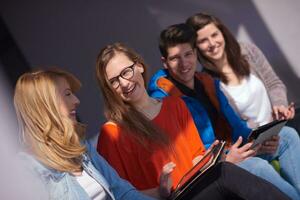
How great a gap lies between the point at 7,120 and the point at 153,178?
25.5 inches

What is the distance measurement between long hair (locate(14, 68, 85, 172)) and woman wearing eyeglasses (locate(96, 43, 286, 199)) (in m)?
0.28

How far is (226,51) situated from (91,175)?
1254 mm

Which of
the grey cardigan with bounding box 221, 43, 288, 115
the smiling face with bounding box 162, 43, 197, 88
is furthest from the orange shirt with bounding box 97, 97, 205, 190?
the grey cardigan with bounding box 221, 43, 288, 115

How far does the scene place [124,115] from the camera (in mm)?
1925

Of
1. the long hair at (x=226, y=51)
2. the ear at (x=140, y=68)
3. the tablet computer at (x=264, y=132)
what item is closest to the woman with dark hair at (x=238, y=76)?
the long hair at (x=226, y=51)

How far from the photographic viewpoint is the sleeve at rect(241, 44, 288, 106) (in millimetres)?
2586

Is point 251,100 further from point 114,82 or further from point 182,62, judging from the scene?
point 114,82

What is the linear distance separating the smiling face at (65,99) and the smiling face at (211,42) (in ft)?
3.16

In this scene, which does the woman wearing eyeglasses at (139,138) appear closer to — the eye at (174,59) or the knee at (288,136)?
the eye at (174,59)

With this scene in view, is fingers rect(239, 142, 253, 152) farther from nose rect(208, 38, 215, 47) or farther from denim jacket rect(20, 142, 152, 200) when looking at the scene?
nose rect(208, 38, 215, 47)

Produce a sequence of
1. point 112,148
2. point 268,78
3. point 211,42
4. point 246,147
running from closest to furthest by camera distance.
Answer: point 112,148 < point 246,147 < point 211,42 < point 268,78

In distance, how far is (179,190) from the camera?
1733mm

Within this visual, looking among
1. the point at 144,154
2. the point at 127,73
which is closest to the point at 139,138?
the point at 144,154

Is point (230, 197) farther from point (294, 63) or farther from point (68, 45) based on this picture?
point (294, 63)
